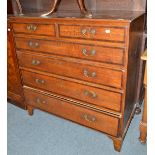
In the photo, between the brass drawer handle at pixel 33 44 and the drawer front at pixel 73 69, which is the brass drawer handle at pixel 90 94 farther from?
the brass drawer handle at pixel 33 44

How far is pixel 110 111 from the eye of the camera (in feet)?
5.82

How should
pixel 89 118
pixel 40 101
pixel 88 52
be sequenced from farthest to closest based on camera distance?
pixel 40 101, pixel 89 118, pixel 88 52

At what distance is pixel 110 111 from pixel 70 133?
60 cm

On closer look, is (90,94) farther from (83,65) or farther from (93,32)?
(93,32)

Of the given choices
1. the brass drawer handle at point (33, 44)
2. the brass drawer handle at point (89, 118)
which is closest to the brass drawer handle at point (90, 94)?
the brass drawer handle at point (89, 118)

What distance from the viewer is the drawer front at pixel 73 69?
162 cm

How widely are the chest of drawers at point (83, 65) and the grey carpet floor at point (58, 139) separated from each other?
18cm

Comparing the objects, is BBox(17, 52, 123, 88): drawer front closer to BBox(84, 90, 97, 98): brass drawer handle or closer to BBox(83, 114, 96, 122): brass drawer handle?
BBox(84, 90, 97, 98): brass drawer handle

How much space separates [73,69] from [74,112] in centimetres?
47

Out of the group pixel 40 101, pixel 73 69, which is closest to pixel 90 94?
pixel 73 69

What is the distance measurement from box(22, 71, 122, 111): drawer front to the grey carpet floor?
448 mm

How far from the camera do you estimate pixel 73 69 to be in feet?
5.93

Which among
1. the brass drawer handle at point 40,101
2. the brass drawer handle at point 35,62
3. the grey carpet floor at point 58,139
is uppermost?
the brass drawer handle at point 35,62
